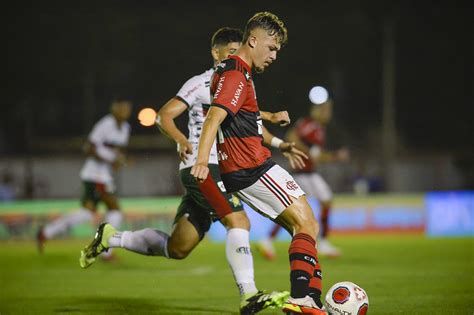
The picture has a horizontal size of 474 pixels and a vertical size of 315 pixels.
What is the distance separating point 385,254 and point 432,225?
16.3 ft

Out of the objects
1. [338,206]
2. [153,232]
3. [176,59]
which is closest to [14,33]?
[176,59]

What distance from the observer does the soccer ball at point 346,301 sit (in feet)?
22.5

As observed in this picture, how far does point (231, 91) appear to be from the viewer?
6473 mm

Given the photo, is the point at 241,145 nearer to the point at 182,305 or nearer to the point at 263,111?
the point at 263,111

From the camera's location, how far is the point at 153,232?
28.3 ft

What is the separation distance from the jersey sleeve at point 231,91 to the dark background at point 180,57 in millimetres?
14982

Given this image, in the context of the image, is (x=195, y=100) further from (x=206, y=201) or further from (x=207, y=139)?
(x=207, y=139)

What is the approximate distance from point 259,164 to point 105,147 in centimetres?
782

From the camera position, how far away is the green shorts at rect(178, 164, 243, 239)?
776 cm

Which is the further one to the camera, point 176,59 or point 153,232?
point 176,59

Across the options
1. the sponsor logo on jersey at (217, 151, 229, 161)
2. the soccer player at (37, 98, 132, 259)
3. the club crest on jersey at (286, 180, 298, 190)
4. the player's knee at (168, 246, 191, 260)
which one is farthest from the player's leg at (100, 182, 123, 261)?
the club crest on jersey at (286, 180, 298, 190)

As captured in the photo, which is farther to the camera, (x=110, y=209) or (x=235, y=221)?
(x=110, y=209)

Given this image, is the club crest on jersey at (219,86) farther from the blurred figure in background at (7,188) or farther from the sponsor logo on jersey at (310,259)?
the blurred figure in background at (7,188)

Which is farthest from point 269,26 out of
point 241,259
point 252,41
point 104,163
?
point 104,163
